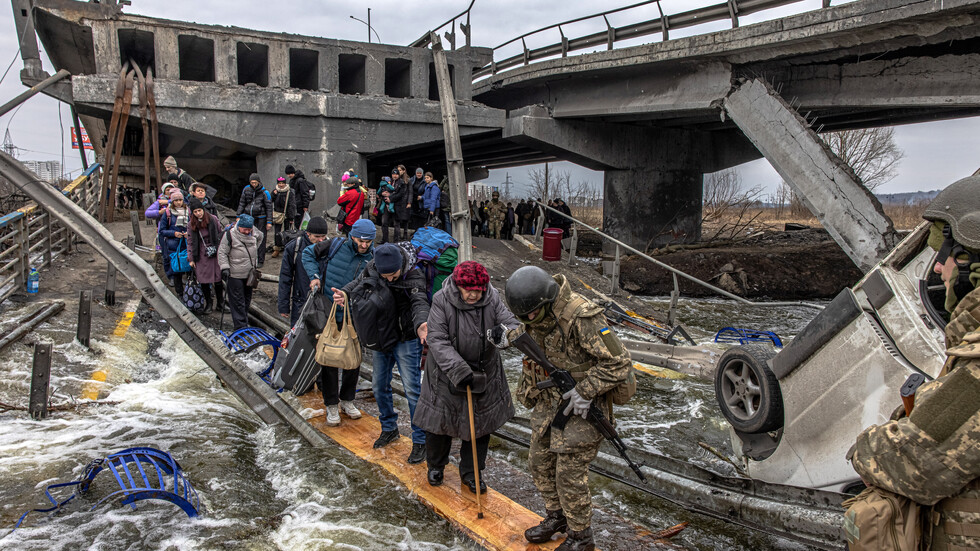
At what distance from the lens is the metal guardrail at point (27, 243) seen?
803cm

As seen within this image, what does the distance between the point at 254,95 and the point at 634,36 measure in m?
8.89

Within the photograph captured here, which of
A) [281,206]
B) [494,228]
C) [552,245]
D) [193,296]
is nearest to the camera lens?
[193,296]

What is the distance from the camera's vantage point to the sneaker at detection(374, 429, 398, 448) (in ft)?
16.8

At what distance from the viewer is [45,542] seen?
3.55m

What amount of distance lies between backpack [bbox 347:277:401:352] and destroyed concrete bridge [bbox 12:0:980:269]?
8.94 metres

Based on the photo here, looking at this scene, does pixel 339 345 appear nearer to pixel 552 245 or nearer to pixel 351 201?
pixel 351 201

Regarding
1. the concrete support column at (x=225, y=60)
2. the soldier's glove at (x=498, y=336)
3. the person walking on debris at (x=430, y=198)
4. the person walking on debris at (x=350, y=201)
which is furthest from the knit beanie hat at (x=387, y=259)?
the concrete support column at (x=225, y=60)

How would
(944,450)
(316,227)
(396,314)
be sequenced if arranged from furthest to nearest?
(316,227) < (396,314) < (944,450)

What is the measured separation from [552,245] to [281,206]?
6.80 metres

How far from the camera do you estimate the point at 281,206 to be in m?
11.6

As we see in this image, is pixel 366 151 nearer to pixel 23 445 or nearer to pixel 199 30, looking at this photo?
pixel 199 30

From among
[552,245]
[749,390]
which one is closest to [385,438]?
[749,390]

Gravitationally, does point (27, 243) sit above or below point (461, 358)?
above

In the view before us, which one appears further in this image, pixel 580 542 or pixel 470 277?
pixel 470 277
